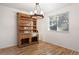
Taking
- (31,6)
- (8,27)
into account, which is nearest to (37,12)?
(31,6)

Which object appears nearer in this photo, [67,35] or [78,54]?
[78,54]

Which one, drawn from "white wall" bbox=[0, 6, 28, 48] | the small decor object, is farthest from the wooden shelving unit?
the small decor object

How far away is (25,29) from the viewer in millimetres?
1326

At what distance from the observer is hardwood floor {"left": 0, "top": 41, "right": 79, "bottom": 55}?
1209 millimetres

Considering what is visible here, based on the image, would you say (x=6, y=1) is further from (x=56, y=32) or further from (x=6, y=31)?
(x=56, y=32)

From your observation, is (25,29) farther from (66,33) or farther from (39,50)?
(66,33)

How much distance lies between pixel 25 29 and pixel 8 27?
0.28 meters

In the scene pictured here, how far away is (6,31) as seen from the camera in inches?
49.5

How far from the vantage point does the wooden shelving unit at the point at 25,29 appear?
129 cm

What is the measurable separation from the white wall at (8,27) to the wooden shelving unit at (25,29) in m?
0.07

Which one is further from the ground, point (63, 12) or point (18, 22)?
point (63, 12)
